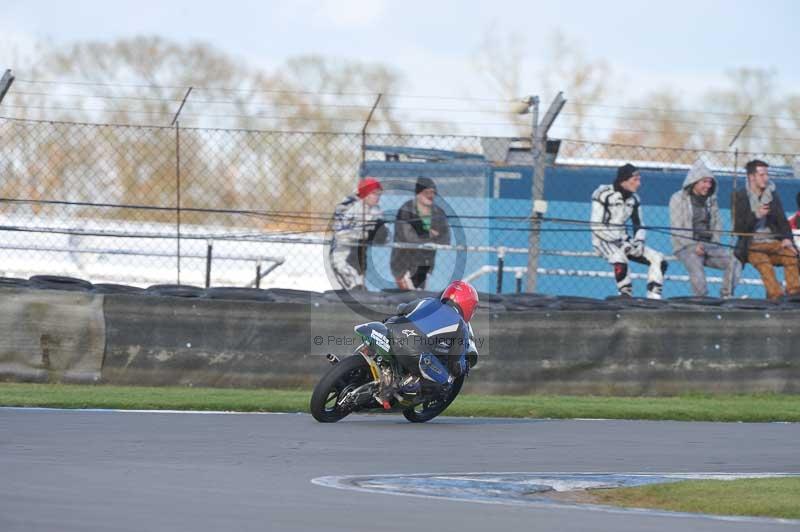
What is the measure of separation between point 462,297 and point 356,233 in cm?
438

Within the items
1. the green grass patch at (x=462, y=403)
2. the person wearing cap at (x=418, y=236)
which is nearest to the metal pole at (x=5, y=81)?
the green grass patch at (x=462, y=403)

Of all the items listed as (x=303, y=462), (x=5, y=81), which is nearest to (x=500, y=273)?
(x=5, y=81)

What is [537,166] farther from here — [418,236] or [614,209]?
[418,236]

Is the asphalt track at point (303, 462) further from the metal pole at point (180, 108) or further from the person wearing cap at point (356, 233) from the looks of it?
the metal pole at point (180, 108)

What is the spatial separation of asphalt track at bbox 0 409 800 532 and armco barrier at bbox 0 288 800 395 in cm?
227

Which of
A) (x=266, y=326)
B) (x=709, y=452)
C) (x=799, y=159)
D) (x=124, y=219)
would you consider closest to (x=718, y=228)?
(x=799, y=159)

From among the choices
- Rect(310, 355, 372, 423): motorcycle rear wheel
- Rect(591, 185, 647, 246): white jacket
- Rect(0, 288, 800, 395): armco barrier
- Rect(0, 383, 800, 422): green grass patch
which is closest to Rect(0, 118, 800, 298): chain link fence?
Rect(591, 185, 647, 246): white jacket

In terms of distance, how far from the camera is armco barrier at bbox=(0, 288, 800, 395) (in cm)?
1321

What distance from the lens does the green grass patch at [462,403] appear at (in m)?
11.5

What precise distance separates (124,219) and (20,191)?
1017cm

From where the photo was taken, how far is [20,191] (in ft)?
50.5

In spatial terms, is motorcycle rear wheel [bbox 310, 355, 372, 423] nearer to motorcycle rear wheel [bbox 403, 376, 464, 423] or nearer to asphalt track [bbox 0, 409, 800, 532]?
asphalt track [bbox 0, 409, 800, 532]

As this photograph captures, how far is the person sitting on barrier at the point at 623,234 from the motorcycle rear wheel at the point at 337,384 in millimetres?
5750

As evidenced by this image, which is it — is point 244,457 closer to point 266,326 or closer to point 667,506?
point 667,506
